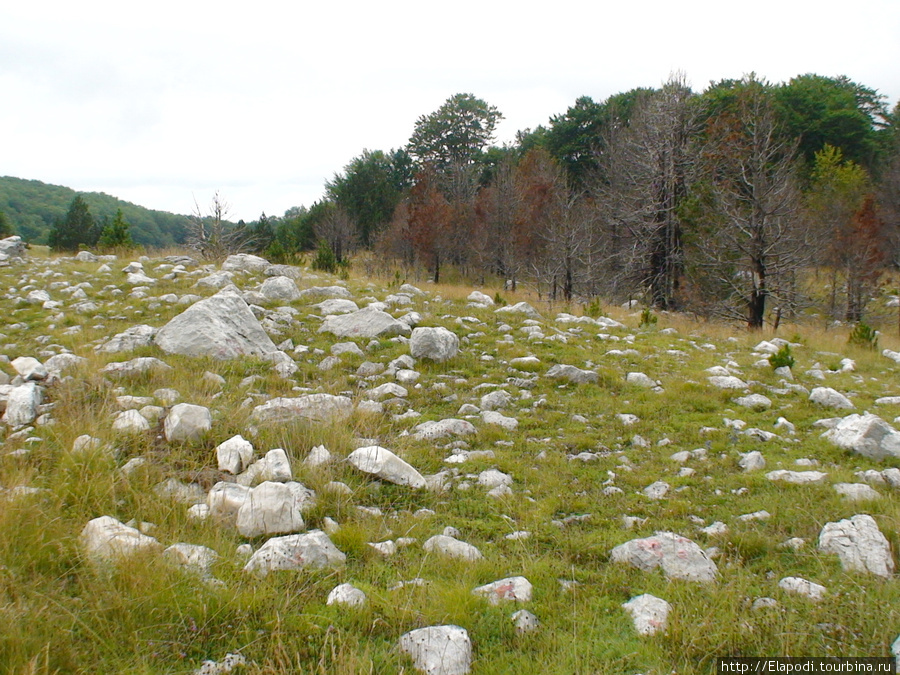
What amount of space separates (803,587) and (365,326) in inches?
276

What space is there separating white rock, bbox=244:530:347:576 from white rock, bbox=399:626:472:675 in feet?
2.34

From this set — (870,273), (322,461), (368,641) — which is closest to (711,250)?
(870,273)

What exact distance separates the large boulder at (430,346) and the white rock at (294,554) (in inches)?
189

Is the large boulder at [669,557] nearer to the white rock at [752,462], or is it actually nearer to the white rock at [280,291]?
the white rock at [752,462]

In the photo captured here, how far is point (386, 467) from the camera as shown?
12.5 feet

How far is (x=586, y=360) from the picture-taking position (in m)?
8.10

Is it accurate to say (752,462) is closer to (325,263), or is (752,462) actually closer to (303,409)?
(303,409)

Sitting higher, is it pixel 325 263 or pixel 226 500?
pixel 325 263

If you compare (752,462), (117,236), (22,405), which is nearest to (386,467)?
(752,462)

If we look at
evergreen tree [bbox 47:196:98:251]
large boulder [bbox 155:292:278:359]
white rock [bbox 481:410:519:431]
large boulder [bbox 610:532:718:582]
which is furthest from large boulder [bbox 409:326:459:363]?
evergreen tree [bbox 47:196:98:251]

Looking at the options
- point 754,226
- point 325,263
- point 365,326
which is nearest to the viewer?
point 365,326

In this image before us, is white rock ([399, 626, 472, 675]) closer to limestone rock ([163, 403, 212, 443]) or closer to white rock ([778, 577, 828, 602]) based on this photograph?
white rock ([778, 577, 828, 602])

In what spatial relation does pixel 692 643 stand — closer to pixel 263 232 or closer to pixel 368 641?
pixel 368 641

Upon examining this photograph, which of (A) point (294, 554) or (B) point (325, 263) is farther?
(B) point (325, 263)
